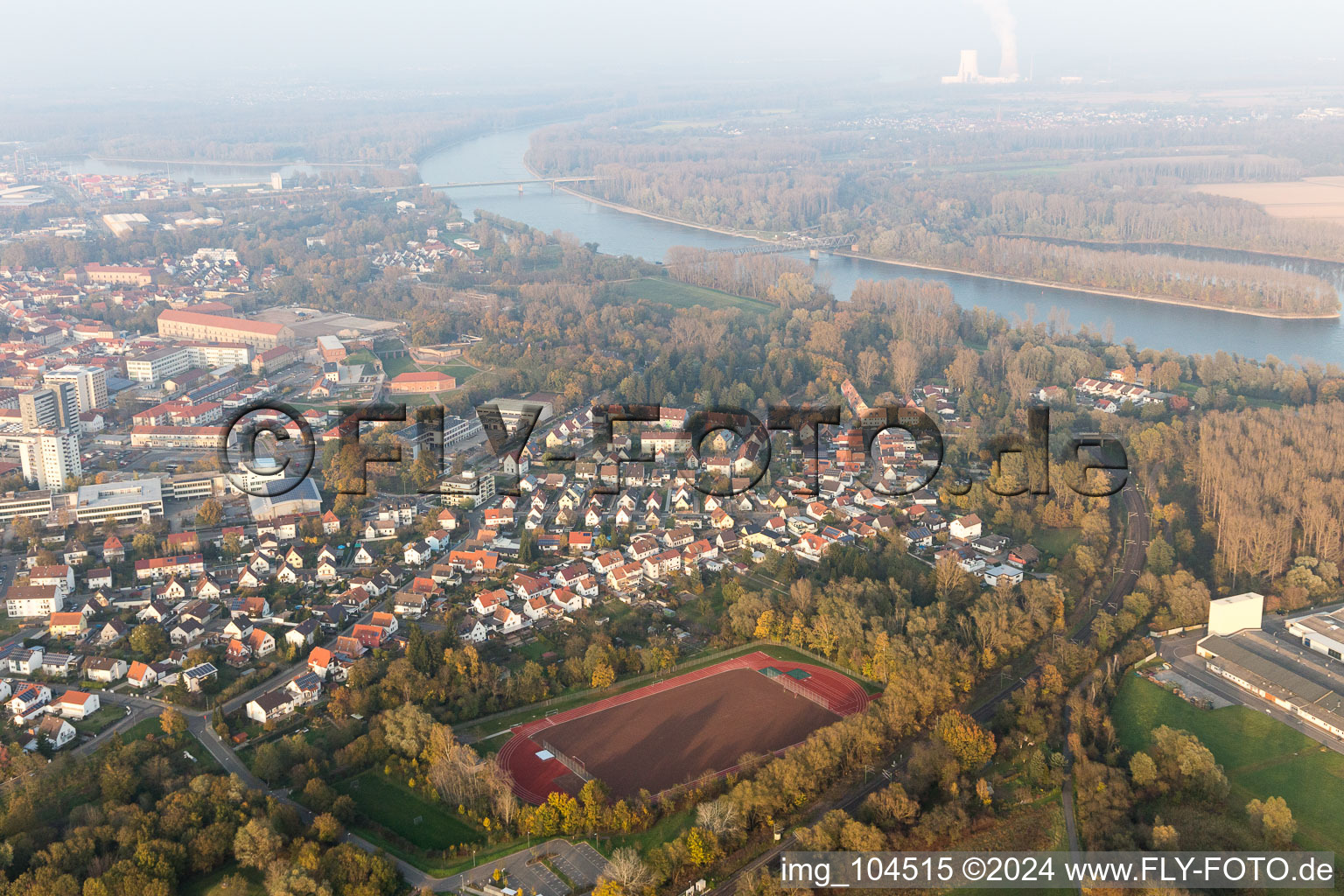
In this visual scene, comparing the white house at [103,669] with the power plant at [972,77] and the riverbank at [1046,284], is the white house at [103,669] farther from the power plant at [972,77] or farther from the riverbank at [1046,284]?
the power plant at [972,77]

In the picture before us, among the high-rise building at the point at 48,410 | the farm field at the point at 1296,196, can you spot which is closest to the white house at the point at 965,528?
the high-rise building at the point at 48,410

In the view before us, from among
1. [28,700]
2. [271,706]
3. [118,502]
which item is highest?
[118,502]

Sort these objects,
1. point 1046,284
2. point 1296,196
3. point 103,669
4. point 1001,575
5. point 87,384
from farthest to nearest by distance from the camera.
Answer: point 1296,196
point 1046,284
point 87,384
point 1001,575
point 103,669

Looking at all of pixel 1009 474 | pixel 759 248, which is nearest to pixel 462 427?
pixel 1009 474

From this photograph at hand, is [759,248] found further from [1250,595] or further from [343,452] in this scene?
[1250,595]

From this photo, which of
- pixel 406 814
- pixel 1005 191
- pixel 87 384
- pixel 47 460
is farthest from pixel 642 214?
pixel 406 814

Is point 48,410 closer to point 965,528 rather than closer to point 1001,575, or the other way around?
point 965,528

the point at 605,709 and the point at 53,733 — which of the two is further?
the point at 605,709
